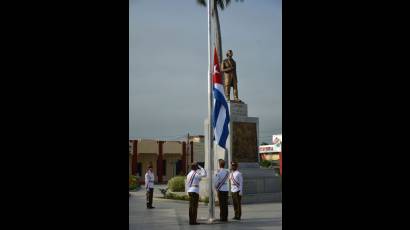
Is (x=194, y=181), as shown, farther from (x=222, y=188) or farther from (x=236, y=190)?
(x=236, y=190)

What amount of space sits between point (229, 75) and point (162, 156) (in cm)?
3348

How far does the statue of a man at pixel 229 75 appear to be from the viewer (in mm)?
18828

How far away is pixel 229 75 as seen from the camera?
1889 cm

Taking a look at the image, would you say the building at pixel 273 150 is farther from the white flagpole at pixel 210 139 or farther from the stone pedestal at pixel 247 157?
the white flagpole at pixel 210 139

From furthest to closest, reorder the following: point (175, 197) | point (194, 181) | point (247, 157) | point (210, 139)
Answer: point (175, 197) < point (247, 157) < point (210, 139) < point (194, 181)

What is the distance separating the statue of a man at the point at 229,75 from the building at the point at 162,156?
30.8m

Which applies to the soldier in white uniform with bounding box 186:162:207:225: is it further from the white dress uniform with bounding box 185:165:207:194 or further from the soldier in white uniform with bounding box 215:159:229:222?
the soldier in white uniform with bounding box 215:159:229:222

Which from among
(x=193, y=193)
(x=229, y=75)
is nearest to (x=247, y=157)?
(x=229, y=75)

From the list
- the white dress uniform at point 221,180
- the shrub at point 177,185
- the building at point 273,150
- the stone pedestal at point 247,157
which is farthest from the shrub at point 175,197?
the building at point 273,150

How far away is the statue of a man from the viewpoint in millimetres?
18828
